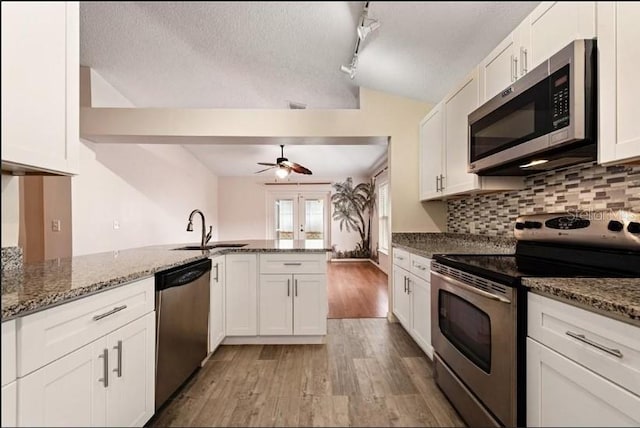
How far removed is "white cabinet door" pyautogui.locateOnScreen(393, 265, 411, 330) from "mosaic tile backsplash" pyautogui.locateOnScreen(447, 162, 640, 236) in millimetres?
715

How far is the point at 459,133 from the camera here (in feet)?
7.57

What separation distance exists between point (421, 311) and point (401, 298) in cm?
56

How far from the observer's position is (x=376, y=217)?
7.22 metres

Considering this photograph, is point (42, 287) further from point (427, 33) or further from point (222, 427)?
point (427, 33)

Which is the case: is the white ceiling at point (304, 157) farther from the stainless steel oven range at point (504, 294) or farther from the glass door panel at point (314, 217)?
the stainless steel oven range at point (504, 294)

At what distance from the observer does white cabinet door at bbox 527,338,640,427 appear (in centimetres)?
82

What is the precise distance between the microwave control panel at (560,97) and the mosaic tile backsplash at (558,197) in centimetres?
37

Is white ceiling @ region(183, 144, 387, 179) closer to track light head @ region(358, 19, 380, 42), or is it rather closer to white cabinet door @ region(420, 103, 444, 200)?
white cabinet door @ region(420, 103, 444, 200)

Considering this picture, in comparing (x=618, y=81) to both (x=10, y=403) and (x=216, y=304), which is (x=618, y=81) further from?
(x=216, y=304)

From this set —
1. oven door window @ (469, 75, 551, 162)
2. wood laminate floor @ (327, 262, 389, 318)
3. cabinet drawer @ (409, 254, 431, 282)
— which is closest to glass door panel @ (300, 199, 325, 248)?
wood laminate floor @ (327, 262, 389, 318)

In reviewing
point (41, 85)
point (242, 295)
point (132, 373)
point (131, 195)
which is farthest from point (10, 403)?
point (131, 195)

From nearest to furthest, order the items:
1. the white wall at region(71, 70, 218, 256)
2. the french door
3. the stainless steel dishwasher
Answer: the stainless steel dishwasher, the white wall at region(71, 70, 218, 256), the french door

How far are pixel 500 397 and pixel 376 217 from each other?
6.03 metres

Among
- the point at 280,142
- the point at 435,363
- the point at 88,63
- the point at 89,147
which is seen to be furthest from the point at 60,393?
the point at 89,147
